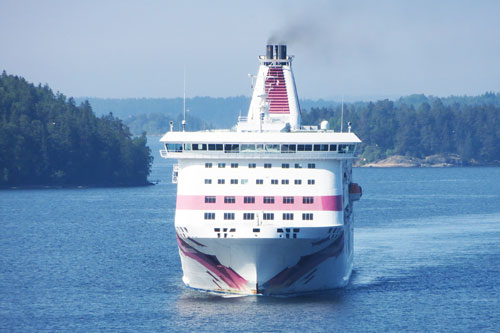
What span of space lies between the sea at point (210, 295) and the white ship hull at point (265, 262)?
684 mm

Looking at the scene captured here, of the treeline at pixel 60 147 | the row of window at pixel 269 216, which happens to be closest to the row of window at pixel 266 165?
the row of window at pixel 269 216

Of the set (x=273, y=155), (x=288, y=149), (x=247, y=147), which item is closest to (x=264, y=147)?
(x=273, y=155)

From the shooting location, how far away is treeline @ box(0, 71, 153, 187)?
135375 millimetres

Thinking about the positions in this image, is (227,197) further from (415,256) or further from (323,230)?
(415,256)

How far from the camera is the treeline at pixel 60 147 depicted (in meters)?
135

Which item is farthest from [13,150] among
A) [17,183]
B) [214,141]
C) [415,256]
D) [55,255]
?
[214,141]

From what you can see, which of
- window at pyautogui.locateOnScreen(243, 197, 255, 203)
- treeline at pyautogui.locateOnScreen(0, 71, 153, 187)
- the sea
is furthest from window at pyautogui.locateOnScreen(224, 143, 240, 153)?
treeline at pyautogui.locateOnScreen(0, 71, 153, 187)

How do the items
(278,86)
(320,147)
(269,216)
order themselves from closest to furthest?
(269,216) < (320,147) < (278,86)

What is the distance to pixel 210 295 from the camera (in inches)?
1912

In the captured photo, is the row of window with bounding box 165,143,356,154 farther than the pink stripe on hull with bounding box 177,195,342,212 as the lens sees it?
Yes

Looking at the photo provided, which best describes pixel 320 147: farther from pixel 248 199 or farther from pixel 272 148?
pixel 248 199

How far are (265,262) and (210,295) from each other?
12.6 ft

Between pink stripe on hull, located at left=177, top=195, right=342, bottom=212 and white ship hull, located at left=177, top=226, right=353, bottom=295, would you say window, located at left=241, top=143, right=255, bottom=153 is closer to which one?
pink stripe on hull, located at left=177, top=195, right=342, bottom=212

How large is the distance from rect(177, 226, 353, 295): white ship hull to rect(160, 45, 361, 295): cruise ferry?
1.8 inches
